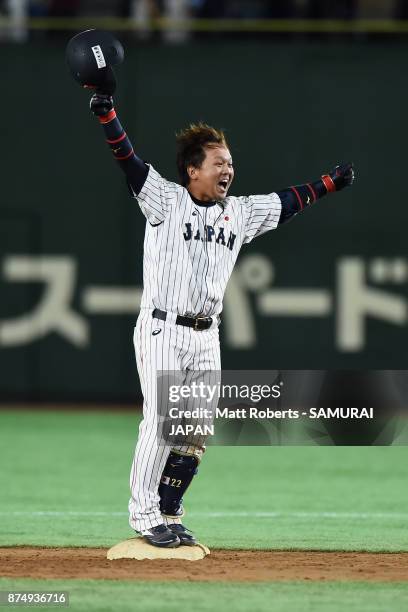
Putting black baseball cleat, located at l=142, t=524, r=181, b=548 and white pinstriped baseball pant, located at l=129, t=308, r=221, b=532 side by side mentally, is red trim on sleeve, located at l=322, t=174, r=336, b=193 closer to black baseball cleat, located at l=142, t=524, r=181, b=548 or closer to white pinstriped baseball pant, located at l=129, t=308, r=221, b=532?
white pinstriped baseball pant, located at l=129, t=308, r=221, b=532

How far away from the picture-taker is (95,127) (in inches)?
563

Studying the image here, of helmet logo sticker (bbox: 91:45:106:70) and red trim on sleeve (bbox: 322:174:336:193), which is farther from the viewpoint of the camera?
red trim on sleeve (bbox: 322:174:336:193)

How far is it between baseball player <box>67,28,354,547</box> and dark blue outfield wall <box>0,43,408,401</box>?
716 centimetres

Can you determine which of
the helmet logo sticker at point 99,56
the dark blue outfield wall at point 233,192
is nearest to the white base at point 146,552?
Result: the helmet logo sticker at point 99,56

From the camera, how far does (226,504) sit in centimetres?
926

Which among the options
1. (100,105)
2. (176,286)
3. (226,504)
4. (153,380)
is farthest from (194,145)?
(226,504)

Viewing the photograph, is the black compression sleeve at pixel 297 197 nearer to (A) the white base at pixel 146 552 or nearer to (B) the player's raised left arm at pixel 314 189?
(B) the player's raised left arm at pixel 314 189

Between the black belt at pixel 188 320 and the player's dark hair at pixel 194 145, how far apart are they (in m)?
0.70

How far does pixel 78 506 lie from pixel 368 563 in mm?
2683

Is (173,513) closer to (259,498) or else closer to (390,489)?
(259,498)

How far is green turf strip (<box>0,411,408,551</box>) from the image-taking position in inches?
312

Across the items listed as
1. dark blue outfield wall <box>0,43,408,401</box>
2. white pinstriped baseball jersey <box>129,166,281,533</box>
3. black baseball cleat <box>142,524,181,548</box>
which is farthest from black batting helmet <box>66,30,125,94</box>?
dark blue outfield wall <box>0,43,408,401</box>

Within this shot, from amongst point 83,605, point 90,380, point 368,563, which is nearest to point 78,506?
point 368,563

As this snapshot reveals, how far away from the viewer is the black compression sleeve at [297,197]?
7.27 metres
